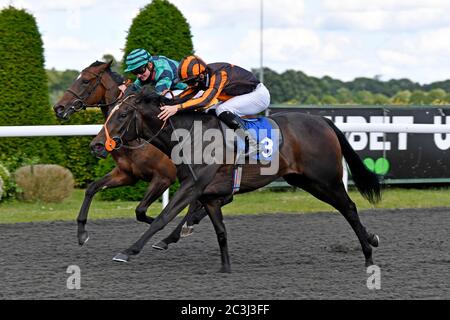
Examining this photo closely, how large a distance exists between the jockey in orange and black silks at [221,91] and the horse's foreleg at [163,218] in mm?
570

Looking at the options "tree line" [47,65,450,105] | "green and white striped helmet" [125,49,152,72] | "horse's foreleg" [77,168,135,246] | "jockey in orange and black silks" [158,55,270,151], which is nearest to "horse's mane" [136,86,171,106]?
"jockey in orange and black silks" [158,55,270,151]

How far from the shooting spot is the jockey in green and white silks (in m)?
6.93

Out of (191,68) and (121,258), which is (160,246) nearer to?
(121,258)

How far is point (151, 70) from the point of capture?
704 centimetres

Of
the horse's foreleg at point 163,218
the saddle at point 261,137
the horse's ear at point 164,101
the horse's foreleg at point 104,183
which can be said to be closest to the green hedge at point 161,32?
the horse's foreleg at point 104,183

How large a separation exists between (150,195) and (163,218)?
5.28 feet

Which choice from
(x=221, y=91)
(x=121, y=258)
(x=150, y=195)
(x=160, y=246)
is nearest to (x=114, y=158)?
(x=150, y=195)

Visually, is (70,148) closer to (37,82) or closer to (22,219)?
(37,82)

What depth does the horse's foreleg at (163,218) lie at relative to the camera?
6020 millimetres

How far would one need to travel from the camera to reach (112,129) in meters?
6.21

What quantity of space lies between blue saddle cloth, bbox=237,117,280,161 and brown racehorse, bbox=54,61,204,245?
1.03m
